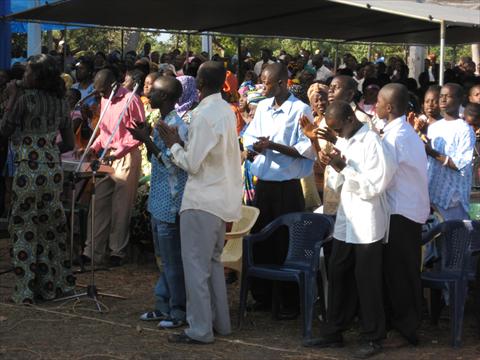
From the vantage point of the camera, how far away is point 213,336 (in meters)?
5.96

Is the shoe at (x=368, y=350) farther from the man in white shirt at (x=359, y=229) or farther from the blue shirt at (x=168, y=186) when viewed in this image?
the blue shirt at (x=168, y=186)

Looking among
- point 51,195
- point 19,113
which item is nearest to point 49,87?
point 19,113

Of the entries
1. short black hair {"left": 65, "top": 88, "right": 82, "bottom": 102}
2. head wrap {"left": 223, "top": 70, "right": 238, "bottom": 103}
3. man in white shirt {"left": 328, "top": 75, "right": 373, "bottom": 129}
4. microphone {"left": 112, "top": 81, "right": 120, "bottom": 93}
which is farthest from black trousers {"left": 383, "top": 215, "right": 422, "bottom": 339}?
short black hair {"left": 65, "top": 88, "right": 82, "bottom": 102}

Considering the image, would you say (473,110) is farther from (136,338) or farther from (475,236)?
(136,338)

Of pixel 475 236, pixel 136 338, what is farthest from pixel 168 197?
pixel 475 236

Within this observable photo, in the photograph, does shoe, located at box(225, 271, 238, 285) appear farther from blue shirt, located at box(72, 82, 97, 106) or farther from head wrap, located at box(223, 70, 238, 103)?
blue shirt, located at box(72, 82, 97, 106)

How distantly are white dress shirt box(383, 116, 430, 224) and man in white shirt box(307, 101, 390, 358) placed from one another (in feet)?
0.36

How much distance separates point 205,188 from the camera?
5.69 metres

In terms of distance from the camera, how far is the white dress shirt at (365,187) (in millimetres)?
5418

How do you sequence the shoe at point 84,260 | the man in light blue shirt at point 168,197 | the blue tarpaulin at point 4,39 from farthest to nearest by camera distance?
1. the blue tarpaulin at point 4,39
2. the shoe at point 84,260
3. the man in light blue shirt at point 168,197

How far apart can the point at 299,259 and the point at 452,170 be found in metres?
1.29

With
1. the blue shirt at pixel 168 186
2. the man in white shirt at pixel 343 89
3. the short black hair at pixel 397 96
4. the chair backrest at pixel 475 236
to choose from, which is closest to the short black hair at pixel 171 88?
the blue shirt at pixel 168 186

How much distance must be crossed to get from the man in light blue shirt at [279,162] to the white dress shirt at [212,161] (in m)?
0.71

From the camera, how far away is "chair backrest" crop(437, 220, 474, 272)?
6219 mm
